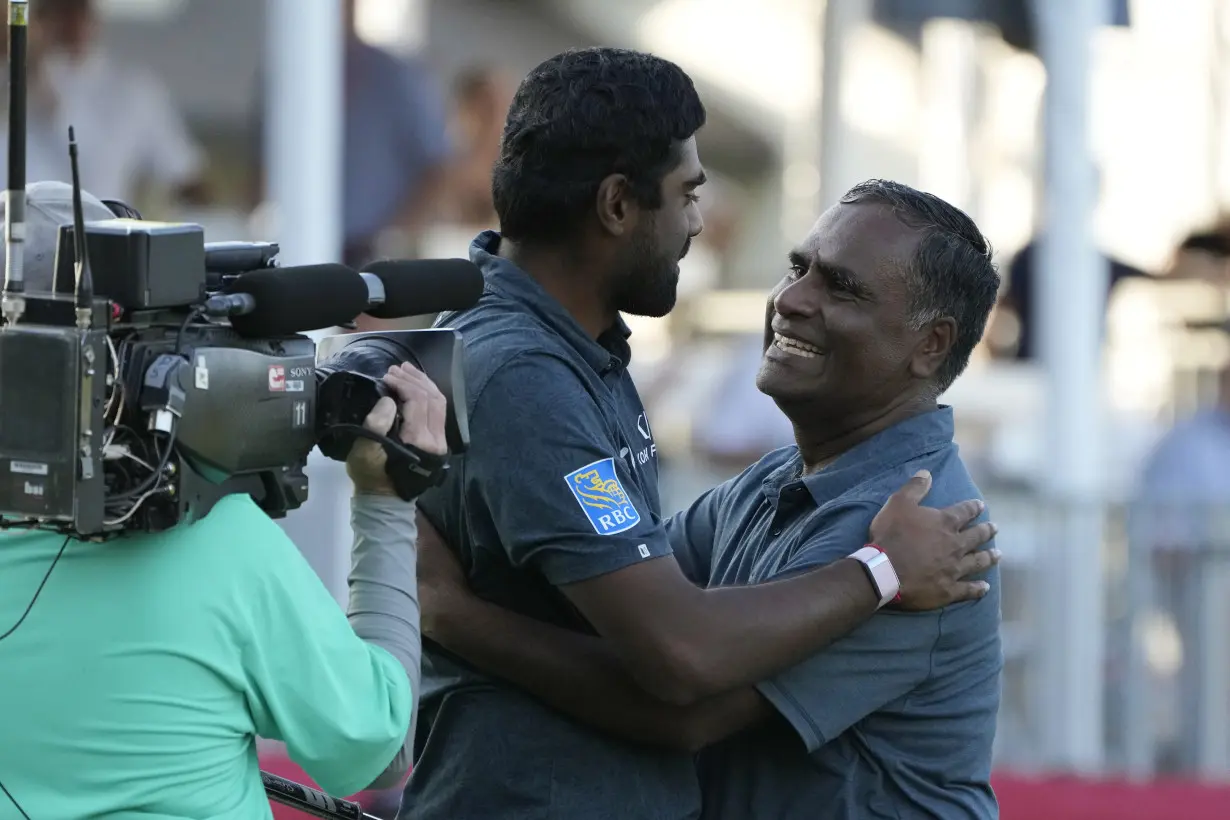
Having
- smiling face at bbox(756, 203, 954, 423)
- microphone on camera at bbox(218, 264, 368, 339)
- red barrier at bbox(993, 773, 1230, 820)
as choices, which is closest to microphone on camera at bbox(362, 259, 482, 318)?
microphone on camera at bbox(218, 264, 368, 339)

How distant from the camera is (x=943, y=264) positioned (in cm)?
285

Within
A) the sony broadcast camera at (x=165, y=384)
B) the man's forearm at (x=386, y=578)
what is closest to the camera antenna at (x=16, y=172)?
the sony broadcast camera at (x=165, y=384)

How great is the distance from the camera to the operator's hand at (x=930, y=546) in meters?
2.61

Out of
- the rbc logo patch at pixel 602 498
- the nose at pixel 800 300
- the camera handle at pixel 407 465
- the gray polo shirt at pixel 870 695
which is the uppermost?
the nose at pixel 800 300

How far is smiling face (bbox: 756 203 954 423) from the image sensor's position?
111 inches

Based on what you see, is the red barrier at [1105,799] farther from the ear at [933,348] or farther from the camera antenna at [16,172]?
the camera antenna at [16,172]

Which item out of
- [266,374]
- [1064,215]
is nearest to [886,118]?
[1064,215]

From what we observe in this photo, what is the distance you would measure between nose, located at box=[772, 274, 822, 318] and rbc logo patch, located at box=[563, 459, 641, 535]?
513 millimetres

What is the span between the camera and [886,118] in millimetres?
11266

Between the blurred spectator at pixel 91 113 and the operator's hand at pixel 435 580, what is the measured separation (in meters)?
4.30

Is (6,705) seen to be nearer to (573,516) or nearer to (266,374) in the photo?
(266,374)

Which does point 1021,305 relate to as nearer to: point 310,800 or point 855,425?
point 855,425

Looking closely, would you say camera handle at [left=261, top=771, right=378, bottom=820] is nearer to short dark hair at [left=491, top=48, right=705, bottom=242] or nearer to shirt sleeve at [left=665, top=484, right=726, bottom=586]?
shirt sleeve at [left=665, top=484, right=726, bottom=586]

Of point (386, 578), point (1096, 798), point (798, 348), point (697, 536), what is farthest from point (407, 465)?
point (1096, 798)
